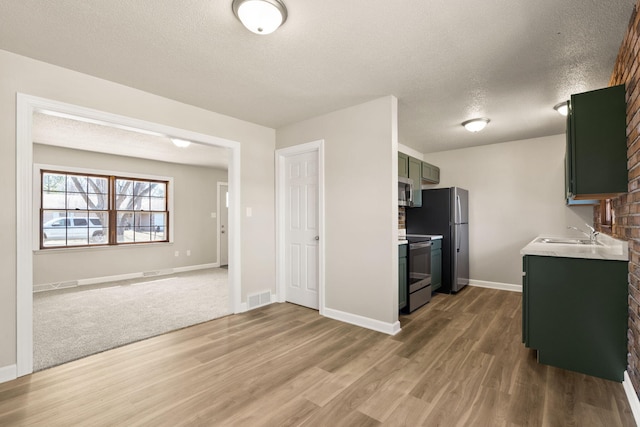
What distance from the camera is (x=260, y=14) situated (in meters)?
1.83

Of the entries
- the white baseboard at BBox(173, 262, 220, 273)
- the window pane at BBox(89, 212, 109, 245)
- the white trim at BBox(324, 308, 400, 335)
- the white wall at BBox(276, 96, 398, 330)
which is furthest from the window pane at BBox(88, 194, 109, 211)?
the white trim at BBox(324, 308, 400, 335)

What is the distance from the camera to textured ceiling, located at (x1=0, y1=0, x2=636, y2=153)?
74.0 inches

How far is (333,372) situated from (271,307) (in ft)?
6.02

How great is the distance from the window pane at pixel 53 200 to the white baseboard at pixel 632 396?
298 inches

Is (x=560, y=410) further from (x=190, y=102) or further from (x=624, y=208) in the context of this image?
(x=190, y=102)

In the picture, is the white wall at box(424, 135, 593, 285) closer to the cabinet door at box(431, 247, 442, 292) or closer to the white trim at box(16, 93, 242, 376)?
the cabinet door at box(431, 247, 442, 292)

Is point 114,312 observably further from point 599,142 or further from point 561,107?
point 561,107

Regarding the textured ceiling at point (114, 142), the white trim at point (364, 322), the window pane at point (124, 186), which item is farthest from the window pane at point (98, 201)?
the white trim at point (364, 322)

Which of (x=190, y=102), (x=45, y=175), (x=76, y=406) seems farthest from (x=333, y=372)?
(x=45, y=175)

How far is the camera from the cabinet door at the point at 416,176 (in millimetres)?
4562

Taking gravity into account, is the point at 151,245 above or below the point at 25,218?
below

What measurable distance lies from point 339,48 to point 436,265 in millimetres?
3525

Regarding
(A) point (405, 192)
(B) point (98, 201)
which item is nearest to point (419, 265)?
(A) point (405, 192)

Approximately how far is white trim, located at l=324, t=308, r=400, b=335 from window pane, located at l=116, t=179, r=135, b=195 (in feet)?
16.5
